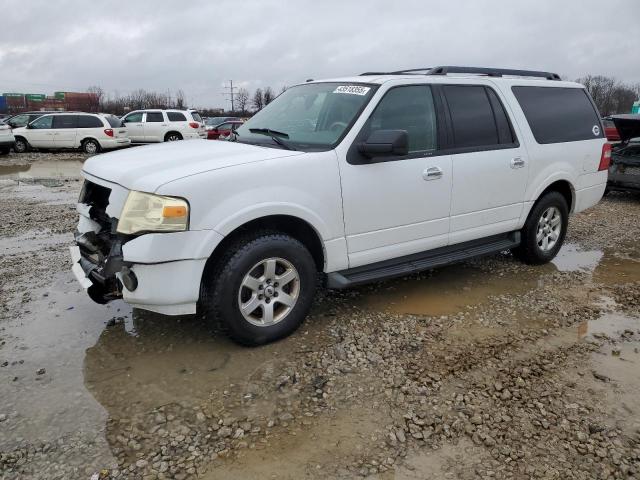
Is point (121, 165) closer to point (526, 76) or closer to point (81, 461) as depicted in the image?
point (81, 461)

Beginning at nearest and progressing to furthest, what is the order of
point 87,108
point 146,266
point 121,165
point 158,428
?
point 158,428
point 146,266
point 121,165
point 87,108

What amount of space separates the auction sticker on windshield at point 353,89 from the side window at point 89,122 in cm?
1726

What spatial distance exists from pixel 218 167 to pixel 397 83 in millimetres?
1732

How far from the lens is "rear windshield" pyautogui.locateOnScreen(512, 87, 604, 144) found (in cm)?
502

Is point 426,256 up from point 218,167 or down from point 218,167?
down

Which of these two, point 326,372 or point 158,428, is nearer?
point 158,428

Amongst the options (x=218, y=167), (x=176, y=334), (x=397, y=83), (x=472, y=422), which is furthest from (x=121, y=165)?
(x=472, y=422)

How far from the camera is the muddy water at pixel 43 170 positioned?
12.6 m

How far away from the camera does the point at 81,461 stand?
2.45 m

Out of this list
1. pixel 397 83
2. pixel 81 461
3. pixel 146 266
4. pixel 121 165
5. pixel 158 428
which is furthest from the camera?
pixel 397 83

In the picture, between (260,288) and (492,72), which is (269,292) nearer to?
(260,288)

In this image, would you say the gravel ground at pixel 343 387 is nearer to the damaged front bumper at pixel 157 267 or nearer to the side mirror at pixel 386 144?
the damaged front bumper at pixel 157 267

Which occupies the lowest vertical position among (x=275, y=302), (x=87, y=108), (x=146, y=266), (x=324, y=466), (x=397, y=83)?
(x=324, y=466)

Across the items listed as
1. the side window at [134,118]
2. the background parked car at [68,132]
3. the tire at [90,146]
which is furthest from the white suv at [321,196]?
the side window at [134,118]
